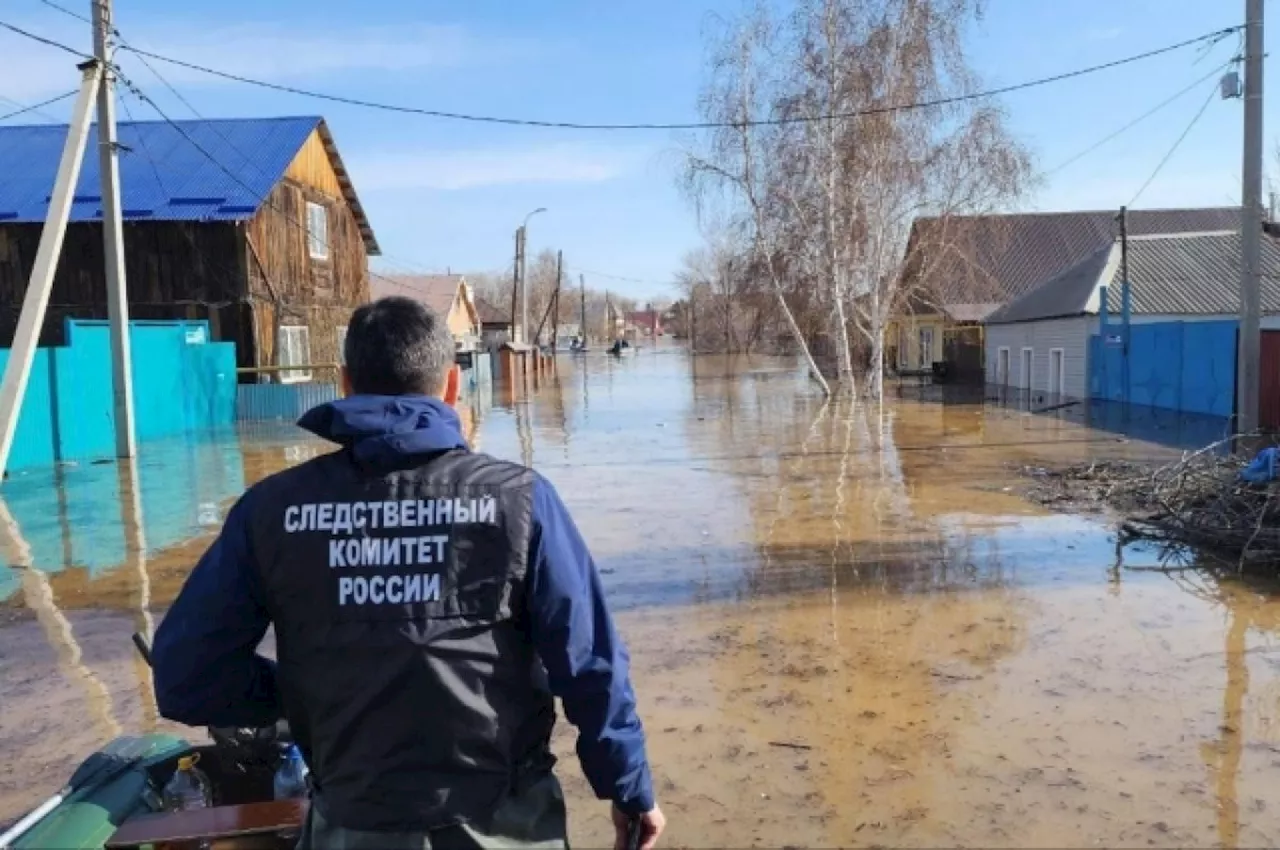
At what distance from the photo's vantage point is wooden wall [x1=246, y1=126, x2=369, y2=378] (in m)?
23.4

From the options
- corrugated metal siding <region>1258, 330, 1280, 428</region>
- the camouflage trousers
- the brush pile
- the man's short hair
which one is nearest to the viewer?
the camouflage trousers

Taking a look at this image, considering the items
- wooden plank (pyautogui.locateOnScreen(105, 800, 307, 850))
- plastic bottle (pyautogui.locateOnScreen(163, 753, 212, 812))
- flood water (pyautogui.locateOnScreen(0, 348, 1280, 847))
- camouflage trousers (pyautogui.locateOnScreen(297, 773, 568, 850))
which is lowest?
flood water (pyautogui.locateOnScreen(0, 348, 1280, 847))

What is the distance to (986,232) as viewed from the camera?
90.6ft

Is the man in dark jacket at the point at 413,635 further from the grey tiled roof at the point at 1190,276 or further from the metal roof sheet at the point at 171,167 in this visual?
the grey tiled roof at the point at 1190,276

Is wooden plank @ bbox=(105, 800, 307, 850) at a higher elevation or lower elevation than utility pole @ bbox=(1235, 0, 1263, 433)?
lower

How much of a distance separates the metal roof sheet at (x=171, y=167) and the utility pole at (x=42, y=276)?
31.1 ft

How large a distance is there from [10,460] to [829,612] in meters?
12.5

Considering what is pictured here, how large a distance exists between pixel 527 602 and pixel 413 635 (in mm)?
211

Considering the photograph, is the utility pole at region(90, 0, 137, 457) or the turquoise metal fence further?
the turquoise metal fence

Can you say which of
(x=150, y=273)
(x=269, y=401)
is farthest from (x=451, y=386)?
(x=150, y=273)

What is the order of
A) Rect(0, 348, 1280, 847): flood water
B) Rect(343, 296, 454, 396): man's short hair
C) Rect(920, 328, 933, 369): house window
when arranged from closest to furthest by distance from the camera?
Rect(343, 296, 454, 396): man's short hair
Rect(0, 348, 1280, 847): flood water
Rect(920, 328, 933, 369): house window

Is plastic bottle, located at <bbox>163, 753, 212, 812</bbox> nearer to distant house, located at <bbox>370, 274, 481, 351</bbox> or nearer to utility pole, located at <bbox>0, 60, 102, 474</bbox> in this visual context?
utility pole, located at <bbox>0, 60, 102, 474</bbox>

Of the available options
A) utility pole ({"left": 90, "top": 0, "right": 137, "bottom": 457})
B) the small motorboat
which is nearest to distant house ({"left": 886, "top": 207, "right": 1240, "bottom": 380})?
utility pole ({"left": 90, "top": 0, "right": 137, "bottom": 457})

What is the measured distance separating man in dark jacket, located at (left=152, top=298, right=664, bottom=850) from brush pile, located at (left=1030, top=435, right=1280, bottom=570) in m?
6.77
